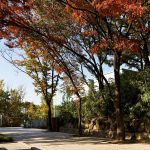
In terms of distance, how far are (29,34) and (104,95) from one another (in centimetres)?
719

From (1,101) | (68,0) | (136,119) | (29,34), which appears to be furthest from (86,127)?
(1,101)

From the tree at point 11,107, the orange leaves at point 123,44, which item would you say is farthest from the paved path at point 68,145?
the tree at point 11,107

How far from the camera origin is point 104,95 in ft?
88.6

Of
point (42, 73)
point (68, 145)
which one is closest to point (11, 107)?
point (42, 73)

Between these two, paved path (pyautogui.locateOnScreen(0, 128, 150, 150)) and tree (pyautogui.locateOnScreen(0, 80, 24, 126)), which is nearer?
paved path (pyautogui.locateOnScreen(0, 128, 150, 150))

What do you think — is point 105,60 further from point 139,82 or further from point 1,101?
point 1,101

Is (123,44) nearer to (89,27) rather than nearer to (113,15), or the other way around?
(113,15)

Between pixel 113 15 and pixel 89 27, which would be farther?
pixel 89 27

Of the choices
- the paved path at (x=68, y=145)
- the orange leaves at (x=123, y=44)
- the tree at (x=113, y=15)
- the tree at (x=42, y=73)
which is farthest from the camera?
the tree at (x=42, y=73)

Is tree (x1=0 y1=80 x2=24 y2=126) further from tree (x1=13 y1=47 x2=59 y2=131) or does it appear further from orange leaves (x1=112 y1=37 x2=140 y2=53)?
orange leaves (x1=112 y1=37 x2=140 y2=53)

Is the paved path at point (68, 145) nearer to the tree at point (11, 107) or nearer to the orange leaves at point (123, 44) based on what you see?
the orange leaves at point (123, 44)

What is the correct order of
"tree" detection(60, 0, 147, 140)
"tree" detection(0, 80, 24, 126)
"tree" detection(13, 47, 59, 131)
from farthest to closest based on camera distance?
"tree" detection(0, 80, 24, 126), "tree" detection(13, 47, 59, 131), "tree" detection(60, 0, 147, 140)

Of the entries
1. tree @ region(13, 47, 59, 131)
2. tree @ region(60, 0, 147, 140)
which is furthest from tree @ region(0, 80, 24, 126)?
tree @ region(60, 0, 147, 140)

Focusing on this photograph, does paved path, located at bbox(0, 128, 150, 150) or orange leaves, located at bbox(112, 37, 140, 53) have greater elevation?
orange leaves, located at bbox(112, 37, 140, 53)
